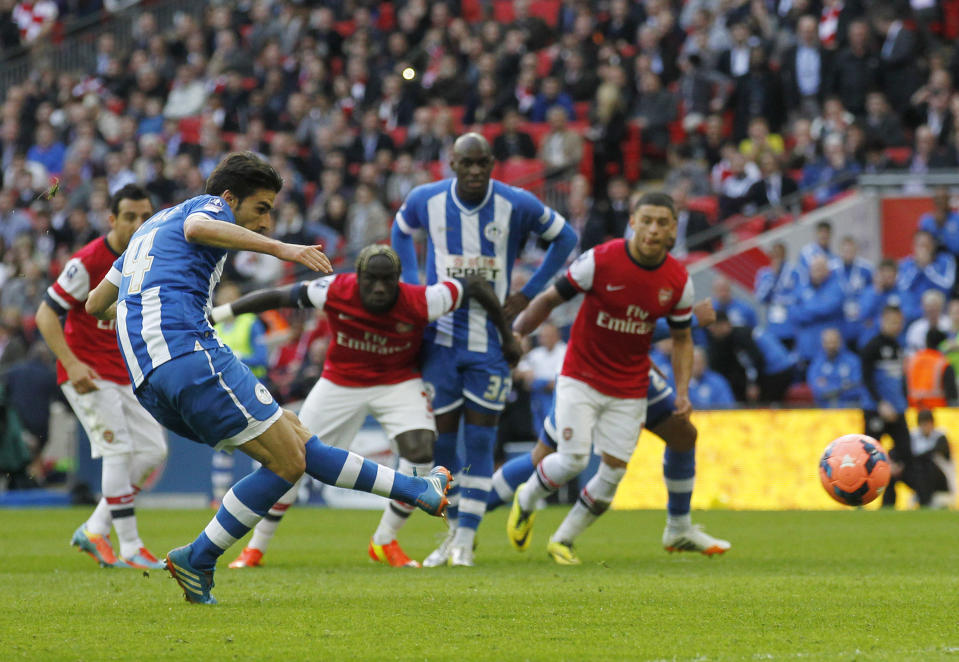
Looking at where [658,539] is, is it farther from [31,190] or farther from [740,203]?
[31,190]

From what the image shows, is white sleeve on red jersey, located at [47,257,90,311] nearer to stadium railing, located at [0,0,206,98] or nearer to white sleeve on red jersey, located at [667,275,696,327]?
white sleeve on red jersey, located at [667,275,696,327]

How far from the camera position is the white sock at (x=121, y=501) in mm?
9547

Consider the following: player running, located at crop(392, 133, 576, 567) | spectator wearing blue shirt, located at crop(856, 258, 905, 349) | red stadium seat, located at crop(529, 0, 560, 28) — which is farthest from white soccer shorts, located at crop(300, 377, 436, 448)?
red stadium seat, located at crop(529, 0, 560, 28)

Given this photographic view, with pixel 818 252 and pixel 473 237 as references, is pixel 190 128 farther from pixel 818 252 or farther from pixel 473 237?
→ pixel 473 237

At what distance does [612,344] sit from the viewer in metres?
9.40

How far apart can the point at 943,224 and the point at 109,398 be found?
36.2ft

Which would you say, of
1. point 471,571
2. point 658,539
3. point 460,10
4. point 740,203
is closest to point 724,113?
point 740,203

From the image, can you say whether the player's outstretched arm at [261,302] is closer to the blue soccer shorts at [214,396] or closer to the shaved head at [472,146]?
the shaved head at [472,146]

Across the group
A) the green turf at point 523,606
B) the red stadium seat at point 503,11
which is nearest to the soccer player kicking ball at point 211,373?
the green turf at point 523,606

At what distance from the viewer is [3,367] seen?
1997 centimetres

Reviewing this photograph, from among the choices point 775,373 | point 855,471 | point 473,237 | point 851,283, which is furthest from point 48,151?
point 855,471

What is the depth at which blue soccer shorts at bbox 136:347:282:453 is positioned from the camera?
629 cm

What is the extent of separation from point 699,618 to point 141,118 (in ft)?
73.6

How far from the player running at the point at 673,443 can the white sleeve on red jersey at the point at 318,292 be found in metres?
1.62
